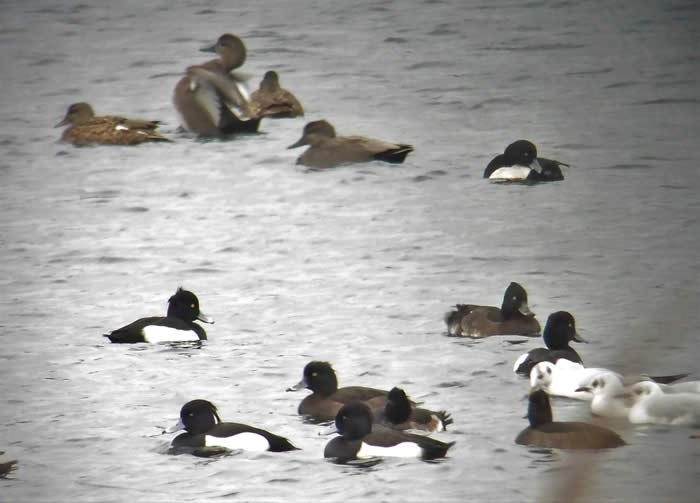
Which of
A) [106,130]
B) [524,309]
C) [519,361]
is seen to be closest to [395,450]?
[519,361]

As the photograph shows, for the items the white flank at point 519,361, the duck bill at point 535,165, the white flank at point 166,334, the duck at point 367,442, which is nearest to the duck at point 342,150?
the duck bill at point 535,165

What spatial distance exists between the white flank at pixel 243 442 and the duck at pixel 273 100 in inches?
434

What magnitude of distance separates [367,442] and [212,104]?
10.7 m

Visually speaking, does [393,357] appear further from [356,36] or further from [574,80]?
[356,36]

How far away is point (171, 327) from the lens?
9.98 meters

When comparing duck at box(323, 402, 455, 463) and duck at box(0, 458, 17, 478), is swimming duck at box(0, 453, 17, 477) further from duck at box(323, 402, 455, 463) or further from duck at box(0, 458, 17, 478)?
duck at box(323, 402, 455, 463)

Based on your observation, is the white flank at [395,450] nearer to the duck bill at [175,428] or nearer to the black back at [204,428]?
the black back at [204,428]

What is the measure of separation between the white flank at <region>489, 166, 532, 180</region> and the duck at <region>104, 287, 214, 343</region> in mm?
5469

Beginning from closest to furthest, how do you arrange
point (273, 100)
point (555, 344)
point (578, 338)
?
point (555, 344)
point (578, 338)
point (273, 100)

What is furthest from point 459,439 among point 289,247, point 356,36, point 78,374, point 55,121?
point 356,36

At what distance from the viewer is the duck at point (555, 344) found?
891cm

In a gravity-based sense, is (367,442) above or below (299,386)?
below

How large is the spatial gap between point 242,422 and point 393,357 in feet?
5.54

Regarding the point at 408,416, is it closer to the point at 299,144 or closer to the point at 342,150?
the point at 342,150
